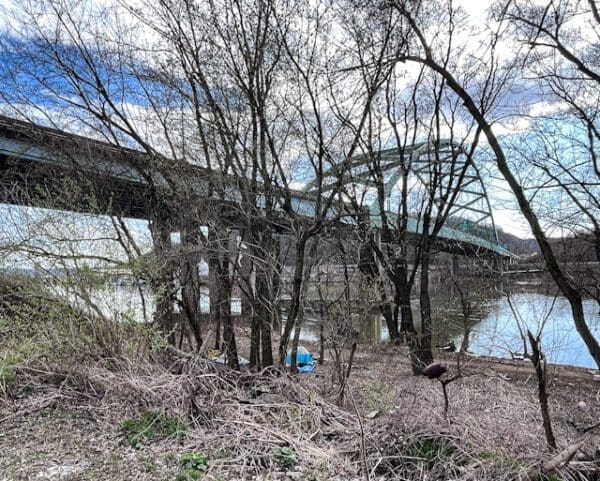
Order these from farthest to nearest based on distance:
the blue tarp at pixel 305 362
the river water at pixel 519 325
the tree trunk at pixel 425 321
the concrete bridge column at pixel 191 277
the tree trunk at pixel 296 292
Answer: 1. the blue tarp at pixel 305 362
2. the tree trunk at pixel 425 321
3. the concrete bridge column at pixel 191 277
4. the tree trunk at pixel 296 292
5. the river water at pixel 519 325

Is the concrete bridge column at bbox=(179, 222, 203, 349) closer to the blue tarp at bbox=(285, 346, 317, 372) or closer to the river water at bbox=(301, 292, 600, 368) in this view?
the river water at bbox=(301, 292, 600, 368)

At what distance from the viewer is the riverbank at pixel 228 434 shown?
9.34ft

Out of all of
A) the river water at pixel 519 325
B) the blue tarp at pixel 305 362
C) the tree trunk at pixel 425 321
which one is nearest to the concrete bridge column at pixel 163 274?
the river water at pixel 519 325

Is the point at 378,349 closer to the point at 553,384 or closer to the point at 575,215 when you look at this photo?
the point at 553,384

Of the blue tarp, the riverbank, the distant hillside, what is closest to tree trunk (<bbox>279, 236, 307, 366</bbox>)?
the riverbank

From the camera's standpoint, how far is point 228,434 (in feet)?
10.9

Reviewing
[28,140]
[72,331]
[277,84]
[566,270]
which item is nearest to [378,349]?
[566,270]

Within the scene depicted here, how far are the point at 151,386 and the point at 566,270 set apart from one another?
537 cm

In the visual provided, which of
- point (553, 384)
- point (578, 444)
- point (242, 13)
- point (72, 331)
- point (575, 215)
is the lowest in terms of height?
point (553, 384)

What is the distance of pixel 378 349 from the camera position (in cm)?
1107

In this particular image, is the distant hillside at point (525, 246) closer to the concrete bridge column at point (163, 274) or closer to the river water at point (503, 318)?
the river water at point (503, 318)

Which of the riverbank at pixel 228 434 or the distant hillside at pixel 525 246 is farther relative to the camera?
the distant hillside at pixel 525 246

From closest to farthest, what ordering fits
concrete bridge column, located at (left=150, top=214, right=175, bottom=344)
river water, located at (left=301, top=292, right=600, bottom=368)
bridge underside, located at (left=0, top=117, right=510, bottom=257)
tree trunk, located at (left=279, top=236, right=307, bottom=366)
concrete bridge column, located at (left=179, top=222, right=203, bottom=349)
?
river water, located at (left=301, top=292, right=600, bottom=368), concrete bridge column, located at (left=150, top=214, right=175, bottom=344), tree trunk, located at (left=279, top=236, right=307, bottom=366), concrete bridge column, located at (left=179, top=222, right=203, bottom=349), bridge underside, located at (left=0, top=117, right=510, bottom=257)

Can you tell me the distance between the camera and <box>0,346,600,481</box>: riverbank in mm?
2846
